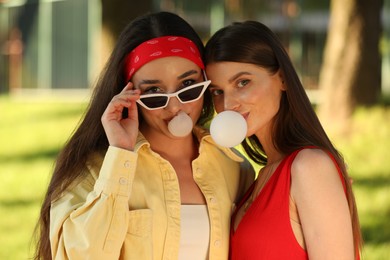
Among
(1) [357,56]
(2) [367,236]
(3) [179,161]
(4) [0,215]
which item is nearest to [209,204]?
(3) [179,161]

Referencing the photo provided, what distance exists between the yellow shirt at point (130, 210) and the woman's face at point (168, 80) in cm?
17

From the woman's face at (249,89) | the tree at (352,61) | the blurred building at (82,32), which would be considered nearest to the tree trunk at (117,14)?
the tree at (352,61)

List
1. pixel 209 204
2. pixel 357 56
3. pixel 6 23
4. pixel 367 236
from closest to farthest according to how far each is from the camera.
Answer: pixel 209 204 < pixel 367 236 < pixel 357 56 < pixel 6 23

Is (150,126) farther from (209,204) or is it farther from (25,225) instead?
(25,225)

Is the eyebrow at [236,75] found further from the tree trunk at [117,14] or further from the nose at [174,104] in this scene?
the tree trunk at [117,14]

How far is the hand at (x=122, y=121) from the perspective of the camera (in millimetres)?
3104

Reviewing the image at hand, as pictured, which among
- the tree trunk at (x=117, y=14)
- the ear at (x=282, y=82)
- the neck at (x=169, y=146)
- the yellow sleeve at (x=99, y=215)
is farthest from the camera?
the tree trunk at (x=117, y=14)

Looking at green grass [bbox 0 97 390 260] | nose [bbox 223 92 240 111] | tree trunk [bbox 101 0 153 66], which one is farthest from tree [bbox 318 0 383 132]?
nose [bbox 223 92 240 111]

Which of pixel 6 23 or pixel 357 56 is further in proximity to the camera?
pixel 6 23

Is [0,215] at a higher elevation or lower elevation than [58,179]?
lower

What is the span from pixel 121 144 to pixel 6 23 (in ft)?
69.8

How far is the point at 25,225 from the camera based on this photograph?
7.69 meters

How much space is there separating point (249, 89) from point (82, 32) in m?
17.4

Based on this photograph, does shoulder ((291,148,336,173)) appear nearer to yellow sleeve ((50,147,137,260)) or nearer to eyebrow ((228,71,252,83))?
eyebrow ((228,71,252,83))
